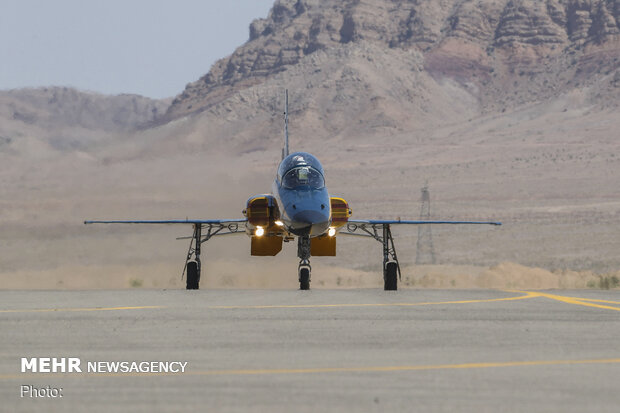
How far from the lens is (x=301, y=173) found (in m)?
26.6

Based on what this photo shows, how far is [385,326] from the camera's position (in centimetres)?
1532

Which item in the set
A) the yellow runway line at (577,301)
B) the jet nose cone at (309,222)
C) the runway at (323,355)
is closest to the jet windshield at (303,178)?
the jet nose cone at (309,222)

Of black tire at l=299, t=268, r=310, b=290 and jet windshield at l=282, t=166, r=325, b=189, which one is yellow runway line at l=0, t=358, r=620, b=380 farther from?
black tire at l=299, t=268, r=310, b=290

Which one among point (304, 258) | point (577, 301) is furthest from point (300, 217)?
point (577, 301)

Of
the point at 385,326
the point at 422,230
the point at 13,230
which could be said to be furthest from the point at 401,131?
the point at 385,326

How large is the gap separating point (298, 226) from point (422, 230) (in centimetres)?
6709

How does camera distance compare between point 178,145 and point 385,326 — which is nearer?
point 385,326

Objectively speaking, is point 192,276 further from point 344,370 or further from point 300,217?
point 344,370

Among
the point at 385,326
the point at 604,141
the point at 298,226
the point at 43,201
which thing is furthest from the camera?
the point at 604,141

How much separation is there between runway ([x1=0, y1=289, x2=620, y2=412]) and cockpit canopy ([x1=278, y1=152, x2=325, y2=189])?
6539 mm

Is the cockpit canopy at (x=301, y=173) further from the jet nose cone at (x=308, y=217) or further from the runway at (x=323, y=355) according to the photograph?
the runway at (x=323, y=355)

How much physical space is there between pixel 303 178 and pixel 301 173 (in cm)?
21

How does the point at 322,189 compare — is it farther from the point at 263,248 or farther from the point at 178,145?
the point at 178,145

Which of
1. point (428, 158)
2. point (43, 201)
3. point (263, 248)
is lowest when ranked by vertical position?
point (263, 248)
